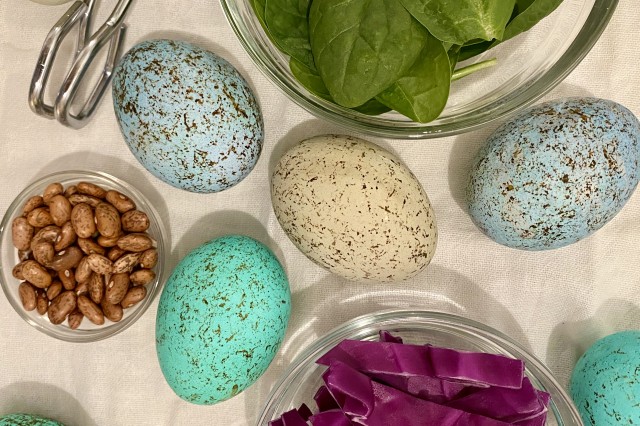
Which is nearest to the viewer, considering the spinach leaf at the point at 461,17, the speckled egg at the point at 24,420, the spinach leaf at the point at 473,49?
the spinach leaf at the point at 461,17

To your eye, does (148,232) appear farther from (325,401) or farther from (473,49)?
(473,49)

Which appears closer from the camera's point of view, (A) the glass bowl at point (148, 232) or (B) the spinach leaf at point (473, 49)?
(B) the spinach leaf at point (473, 49)

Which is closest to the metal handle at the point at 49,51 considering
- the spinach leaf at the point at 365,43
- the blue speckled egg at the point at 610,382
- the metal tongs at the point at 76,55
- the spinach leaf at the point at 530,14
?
the metal tongs at the point at 76,55

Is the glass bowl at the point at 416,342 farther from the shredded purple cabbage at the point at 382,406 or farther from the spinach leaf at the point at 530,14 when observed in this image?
the spinach leaf at the point at 530,14

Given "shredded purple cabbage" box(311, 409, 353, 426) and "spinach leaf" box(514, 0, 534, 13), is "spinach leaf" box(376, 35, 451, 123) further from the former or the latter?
"shredded purple cabbage" box(311, 409, 353, 426)

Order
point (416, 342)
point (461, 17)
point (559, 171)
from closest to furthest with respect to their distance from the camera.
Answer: point (461, 17) < point (559, 171) < point (416, 342)

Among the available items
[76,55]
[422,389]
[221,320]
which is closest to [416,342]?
[422,389]
